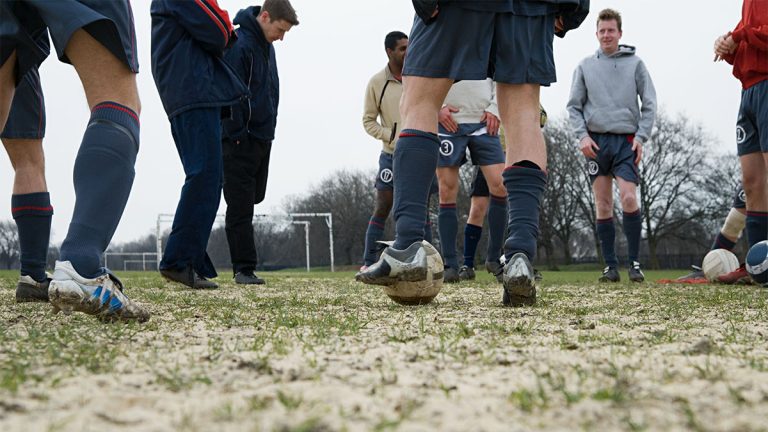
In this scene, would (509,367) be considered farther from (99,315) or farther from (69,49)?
(69,49)

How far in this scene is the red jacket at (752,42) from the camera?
5312 mm

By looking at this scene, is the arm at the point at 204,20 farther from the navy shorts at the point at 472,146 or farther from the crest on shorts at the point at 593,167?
the crest on shorts at the point at 593,167

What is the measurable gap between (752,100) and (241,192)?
4462 millimetres

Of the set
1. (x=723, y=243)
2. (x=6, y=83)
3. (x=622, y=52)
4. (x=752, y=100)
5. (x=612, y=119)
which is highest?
(x=622, y=52)

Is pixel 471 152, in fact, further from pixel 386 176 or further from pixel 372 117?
pixel 372 117

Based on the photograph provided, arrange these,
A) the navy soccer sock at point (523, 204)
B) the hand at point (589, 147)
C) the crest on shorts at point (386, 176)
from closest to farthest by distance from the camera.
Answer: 1. the navy soccer sock at point (523, 204)
2. the hand at point (589, 147)
3. the crest on shorts at point (386, 176)

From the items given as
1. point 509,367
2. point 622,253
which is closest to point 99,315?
point 509,367

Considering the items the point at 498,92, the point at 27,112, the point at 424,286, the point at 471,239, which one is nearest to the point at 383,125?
the point at 471,239

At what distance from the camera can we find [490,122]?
7.09 m

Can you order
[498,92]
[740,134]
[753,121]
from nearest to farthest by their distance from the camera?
[498,92] < [753,121] < [740,134]

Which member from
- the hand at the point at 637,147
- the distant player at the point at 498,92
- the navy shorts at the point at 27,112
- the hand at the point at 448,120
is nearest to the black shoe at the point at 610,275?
the hand at the point at 637,147

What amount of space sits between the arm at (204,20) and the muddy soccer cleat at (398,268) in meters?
2.54

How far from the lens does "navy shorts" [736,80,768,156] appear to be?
5324 mm

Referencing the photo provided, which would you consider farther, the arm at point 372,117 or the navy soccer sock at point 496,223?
the arm at point 372,117
